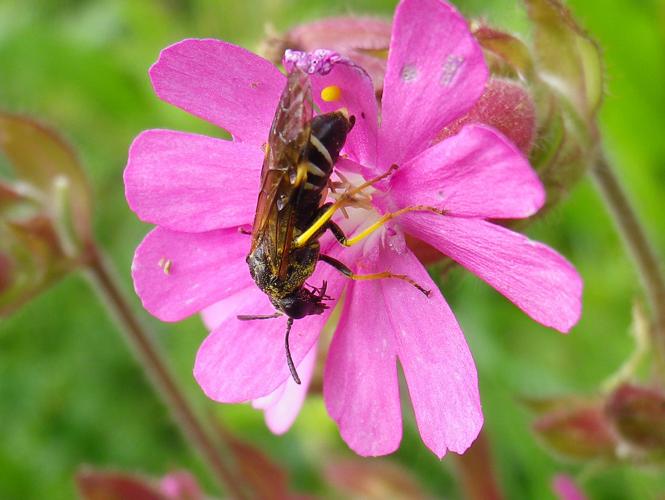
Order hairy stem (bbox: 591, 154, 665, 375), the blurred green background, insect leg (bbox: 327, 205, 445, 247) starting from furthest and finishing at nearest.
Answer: the blurred green background, hairy stem (bbox: 591, 154, 665, 375), insect leg (bbox: 327, 205, 445, 247)

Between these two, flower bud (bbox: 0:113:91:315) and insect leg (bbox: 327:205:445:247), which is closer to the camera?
insect leg (bbox: 327:205:445:247)

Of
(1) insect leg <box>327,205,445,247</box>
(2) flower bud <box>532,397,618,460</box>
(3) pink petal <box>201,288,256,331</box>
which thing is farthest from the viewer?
(2) flower bud <box>532,397,618,460</box>

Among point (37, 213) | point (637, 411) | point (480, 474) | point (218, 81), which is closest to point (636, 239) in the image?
point (637, 411)

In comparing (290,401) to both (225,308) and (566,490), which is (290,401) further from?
(566,490)

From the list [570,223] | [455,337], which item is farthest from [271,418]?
[570,223]

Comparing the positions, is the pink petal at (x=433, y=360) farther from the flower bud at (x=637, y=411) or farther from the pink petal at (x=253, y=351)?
the flower bud at (x=637, y=411)

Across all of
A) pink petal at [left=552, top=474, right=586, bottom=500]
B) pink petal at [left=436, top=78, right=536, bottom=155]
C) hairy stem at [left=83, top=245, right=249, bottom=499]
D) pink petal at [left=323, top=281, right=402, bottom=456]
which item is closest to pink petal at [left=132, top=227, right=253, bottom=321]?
pink petal at [left=323, top=281, right=402, bottom=456]

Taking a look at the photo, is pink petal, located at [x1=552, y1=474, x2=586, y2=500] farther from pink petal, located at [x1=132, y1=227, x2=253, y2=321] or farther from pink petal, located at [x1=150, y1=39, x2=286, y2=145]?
pink petal, located at [x1=150, y1=39, x2=286, y2=145]
